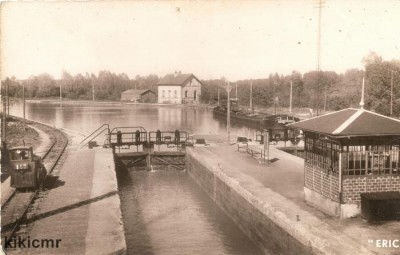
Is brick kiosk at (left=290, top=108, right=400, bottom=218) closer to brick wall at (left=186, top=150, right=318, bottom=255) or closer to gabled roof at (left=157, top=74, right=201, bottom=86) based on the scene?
brick wall at (left=186, top=150, right=318, bottom=255)

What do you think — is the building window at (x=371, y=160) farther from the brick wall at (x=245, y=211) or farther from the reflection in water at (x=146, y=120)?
the reflection in water at (x=146, y=120)

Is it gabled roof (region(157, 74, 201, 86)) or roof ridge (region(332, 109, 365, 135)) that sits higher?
gabled roof (region(157, 74, 201, 86))

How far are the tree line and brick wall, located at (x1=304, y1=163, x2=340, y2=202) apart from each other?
1613 cm

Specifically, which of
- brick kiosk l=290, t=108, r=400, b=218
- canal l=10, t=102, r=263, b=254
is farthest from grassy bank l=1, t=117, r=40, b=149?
brick kiosk l=290, t=108, r=400, b=218

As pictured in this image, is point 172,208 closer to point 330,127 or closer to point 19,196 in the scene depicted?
point 19,196

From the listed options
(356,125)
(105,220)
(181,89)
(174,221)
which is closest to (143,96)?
(181,89)

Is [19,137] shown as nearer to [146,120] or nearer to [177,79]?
[146,120]

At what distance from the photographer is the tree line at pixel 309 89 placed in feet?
156

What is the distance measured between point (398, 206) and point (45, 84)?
12854 centimetres

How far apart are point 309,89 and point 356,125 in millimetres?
83835

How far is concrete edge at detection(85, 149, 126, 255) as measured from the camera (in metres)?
11.3

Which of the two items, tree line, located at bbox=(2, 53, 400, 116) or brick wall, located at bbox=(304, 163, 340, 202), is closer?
brick wall, located at bbox=(304, 163, 340, 202)

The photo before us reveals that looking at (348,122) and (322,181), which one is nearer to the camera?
(348,122)

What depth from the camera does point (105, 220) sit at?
13.5 m
